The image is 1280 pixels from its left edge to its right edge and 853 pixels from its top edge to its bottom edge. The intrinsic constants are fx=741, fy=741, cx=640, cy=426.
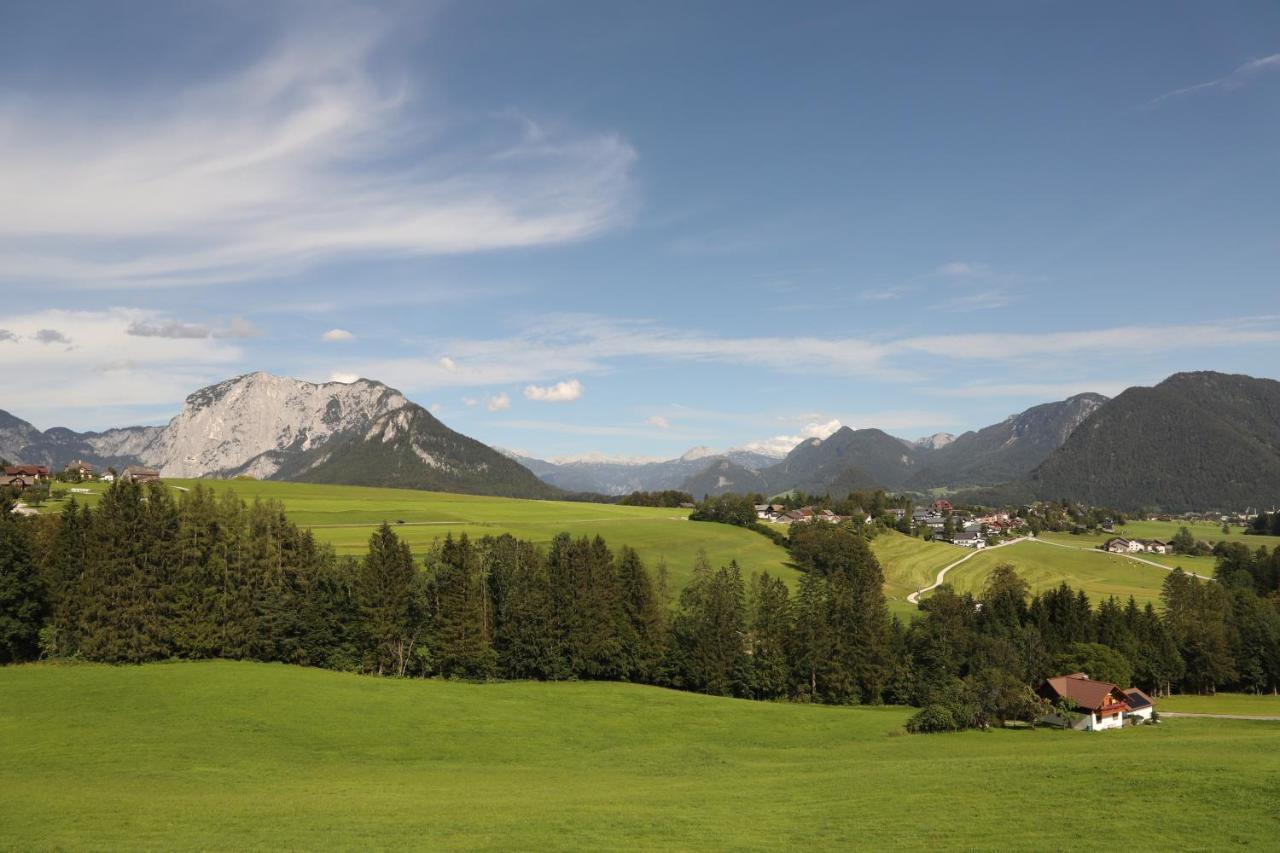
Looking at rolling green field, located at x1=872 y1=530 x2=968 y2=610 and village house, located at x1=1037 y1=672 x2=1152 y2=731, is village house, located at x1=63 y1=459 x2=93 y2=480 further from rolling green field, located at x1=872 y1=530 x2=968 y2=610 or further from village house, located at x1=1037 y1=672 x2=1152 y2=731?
village house, located at x1=1037 y1=672 x2=1152 y2=731

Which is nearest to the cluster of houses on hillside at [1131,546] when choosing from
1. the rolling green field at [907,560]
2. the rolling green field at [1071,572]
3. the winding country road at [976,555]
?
the winding country road at [976,555]

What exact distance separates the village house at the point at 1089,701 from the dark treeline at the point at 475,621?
3521 mm

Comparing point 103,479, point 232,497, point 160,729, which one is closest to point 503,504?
point 103,479

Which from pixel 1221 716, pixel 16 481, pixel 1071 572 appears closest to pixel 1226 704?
pixel 1221 716

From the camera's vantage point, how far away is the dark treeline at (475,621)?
60469mm

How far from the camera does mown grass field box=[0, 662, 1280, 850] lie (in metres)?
23.4

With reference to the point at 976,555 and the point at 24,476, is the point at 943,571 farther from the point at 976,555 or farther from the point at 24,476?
the point at 24,476

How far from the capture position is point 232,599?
2534 inches

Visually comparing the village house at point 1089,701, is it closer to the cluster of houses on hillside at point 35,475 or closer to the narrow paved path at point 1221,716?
the narrow paved path at point 1221,716

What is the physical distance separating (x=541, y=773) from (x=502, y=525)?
111 meters

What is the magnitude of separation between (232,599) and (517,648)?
25.0 m

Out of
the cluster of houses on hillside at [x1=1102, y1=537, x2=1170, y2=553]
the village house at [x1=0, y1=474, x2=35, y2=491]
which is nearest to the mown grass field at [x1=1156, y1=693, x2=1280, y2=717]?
the cluster of houses on hillside at [x1=1102, y1=537, x2=1170, y2=553]

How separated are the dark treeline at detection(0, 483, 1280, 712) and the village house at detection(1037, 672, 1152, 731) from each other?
11.6 feet

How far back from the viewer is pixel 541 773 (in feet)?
120
